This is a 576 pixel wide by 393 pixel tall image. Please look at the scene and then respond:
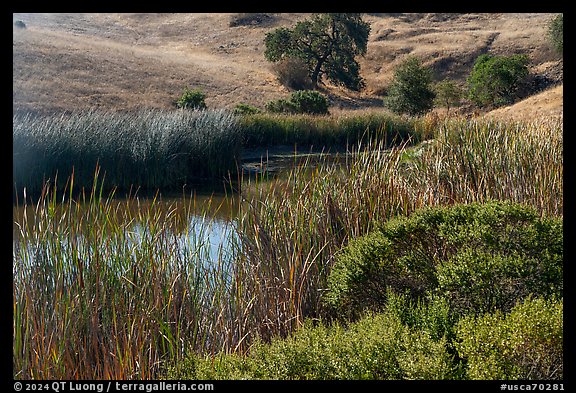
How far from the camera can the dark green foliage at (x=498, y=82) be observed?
29.9 metres

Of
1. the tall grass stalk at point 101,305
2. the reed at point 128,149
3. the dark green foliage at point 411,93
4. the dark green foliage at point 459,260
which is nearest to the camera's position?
the dark green foliage at point 459,260

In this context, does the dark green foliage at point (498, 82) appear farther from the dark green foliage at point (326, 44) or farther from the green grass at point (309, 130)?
the green grass at point (309, 130)

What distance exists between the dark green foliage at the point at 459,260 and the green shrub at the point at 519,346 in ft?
1.23

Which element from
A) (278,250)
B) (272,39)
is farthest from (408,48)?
(278,250)

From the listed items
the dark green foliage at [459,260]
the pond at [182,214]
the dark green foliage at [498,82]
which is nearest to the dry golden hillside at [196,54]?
the dark green foliage at [498,82]

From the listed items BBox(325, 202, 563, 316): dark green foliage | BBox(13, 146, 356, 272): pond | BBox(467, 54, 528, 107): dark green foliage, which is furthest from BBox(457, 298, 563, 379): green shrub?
BBox(467, 54, 528, 107): dark green foliage

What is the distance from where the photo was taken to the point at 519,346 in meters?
2.90

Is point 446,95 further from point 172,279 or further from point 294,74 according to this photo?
point 172,279

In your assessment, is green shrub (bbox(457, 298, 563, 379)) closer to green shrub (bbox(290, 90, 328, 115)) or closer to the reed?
the reed

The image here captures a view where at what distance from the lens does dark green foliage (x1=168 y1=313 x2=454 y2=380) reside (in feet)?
9.50

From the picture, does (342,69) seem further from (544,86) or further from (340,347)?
(340,347)

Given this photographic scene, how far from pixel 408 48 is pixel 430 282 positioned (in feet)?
146

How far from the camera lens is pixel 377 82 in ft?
137

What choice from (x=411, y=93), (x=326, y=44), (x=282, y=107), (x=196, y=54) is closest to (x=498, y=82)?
(x=411, y=93)
